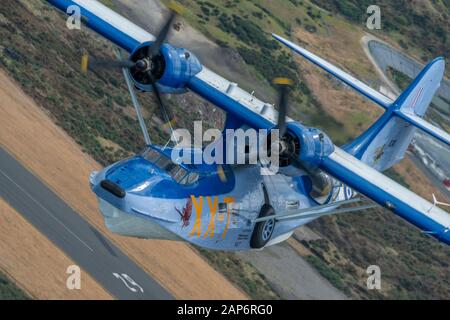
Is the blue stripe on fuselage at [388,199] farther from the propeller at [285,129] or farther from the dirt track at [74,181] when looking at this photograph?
the dirt track at [74,181]

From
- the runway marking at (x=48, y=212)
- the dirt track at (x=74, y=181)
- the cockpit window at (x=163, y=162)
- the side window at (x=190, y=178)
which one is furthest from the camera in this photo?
the dirt track at (x=74, y=181)

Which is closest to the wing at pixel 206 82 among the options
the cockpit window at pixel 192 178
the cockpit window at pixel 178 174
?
the cockpit window at pixel 192 178

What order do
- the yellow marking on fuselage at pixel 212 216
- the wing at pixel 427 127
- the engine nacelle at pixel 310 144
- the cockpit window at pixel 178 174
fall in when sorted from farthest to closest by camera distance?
the wing at pixel 427 127 → the yellow marking on fuselage at pixel 212 216 → the cockpit window at pixel 178 174 → the engine nacelle at pixel 310 144

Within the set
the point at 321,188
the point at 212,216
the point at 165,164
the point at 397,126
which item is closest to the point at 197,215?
the point at 212,216

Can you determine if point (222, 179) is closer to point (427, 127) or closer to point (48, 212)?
point (427, 127)

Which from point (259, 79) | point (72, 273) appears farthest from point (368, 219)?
point (72, 273)

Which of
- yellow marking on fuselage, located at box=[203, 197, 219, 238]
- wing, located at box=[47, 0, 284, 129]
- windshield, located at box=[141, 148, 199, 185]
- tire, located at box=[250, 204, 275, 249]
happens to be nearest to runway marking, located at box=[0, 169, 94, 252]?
wing, located at box=[47, 0, 284, 129]

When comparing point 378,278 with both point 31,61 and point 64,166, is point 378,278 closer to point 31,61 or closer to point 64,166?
point 64,166
